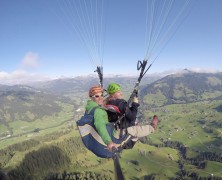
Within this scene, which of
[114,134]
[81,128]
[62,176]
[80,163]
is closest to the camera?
[81,128]

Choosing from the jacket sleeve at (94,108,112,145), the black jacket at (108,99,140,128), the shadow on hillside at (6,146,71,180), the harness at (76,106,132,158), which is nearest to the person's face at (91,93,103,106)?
the black jacket at (108,99,140,128)

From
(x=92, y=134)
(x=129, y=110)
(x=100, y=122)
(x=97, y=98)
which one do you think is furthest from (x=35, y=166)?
(x=100, y=122)

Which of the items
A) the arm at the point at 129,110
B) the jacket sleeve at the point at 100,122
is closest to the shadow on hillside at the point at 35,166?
the arm at the point at 129,110

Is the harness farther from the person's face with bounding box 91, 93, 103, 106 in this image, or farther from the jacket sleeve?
the person's face with bounding box 91, 93, 103, 106

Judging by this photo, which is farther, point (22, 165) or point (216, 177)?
point (22, 165)

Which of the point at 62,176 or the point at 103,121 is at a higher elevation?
the point at 103,121

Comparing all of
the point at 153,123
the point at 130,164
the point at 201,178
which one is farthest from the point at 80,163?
the point at 153,123

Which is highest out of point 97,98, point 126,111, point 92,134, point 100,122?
point 97,98

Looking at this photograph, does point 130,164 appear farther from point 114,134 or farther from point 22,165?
point 114,134

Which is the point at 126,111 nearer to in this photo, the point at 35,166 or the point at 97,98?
the point at 97,98

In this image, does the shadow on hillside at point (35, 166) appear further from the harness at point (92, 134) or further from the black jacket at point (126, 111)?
the harness at point (92, 134)

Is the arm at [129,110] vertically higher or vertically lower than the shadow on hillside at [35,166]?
higher
